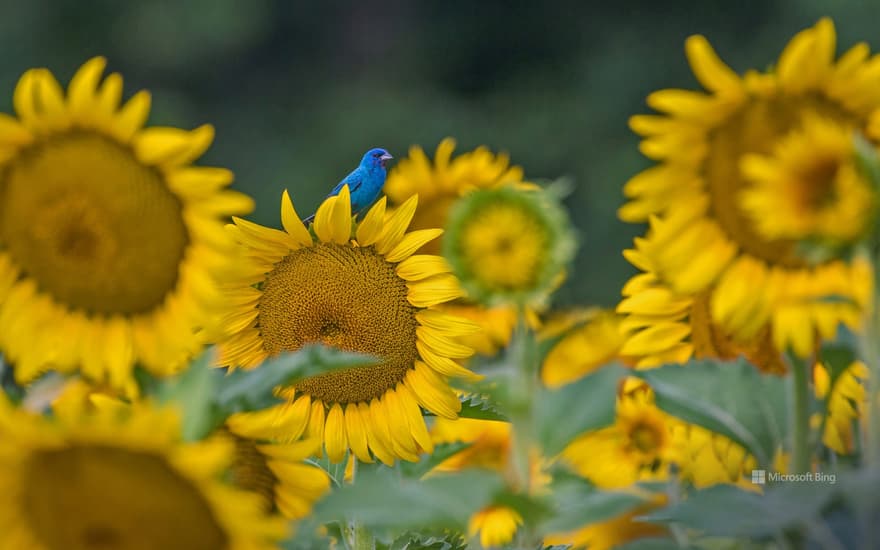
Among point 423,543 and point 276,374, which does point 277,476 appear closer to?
point 276,374

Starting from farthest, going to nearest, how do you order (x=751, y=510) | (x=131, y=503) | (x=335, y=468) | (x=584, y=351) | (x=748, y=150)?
(x=584, y=351)
(x=335, y=468)
(x=748, y=150)
(x=751, y=510)
(x=131, y=503)

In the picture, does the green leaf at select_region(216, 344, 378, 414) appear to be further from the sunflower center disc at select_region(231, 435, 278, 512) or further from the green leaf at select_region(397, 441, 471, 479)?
the green leaf at select_region(397, 441, 471, 479)

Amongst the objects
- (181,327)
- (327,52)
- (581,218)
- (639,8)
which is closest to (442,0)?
(327,52)

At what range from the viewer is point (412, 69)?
13461 mm

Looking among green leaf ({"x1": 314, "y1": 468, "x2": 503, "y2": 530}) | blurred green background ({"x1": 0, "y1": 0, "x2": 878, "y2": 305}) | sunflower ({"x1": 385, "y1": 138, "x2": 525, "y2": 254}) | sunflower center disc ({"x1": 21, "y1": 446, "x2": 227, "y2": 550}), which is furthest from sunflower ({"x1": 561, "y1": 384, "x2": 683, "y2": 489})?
blurred green background ({"x1": 0, "y1": 0, "x2": 878, "y2": 305})

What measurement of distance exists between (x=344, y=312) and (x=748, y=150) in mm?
608

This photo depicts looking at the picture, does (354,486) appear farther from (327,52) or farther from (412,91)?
(327,52)

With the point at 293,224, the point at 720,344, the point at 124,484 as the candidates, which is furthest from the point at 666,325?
the point at 124,484

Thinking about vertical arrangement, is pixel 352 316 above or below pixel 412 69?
below

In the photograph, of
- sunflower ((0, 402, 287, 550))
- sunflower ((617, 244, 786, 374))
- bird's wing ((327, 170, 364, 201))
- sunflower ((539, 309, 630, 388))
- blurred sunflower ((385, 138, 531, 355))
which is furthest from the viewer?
blurred sunflower ((385, 138, 531, 355))

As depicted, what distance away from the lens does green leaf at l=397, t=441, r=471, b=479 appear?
1.58 metres

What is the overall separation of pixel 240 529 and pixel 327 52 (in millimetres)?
13465

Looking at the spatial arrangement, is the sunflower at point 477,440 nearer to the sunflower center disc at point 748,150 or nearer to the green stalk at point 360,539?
the green stalk at point 360,539

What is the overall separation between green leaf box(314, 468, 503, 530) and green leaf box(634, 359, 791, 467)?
28cm
